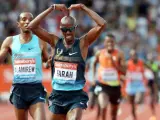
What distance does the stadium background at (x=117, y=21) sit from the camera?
26094 millimetres

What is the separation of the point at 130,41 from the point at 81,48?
17.5 m

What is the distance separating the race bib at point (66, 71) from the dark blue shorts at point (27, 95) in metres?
0.79

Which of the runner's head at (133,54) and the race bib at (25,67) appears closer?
the race bib at (25,67)

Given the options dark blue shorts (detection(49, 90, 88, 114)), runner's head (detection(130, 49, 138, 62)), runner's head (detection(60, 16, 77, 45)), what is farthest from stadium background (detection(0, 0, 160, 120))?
runner's head (detection(60, 16, 77, 45))

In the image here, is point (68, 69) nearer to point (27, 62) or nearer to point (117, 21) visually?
point (27, 62)

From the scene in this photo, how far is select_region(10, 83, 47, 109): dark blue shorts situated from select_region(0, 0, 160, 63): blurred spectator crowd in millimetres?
14311

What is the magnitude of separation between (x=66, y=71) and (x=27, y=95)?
1.02m

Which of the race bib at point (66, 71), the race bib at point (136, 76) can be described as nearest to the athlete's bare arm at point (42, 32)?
the race bib at point (66, 71)

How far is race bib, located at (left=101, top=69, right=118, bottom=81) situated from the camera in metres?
15.0

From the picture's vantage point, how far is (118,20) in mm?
28562

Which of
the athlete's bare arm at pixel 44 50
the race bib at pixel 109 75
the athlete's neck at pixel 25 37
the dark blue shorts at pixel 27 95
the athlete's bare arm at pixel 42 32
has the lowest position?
the race bib at pixel 109 75

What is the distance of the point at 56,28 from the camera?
26.7 metres

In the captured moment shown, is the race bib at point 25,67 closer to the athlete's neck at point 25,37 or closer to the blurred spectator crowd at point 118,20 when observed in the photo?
A: the athlete's neck at point 25,37

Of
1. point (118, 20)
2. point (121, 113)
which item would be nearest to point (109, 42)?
point (121, 113)
